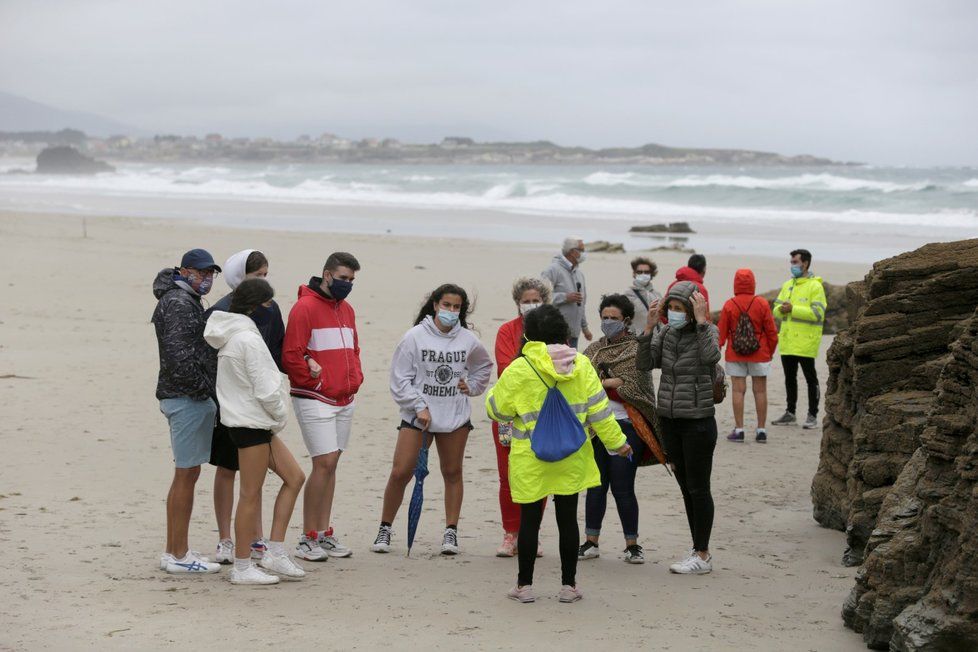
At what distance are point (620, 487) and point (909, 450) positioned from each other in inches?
68.4

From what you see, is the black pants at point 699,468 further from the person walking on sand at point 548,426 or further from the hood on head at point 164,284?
the hood on head at point 164,284

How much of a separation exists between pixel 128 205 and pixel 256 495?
1882 inches

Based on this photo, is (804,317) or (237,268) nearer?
(237,268)

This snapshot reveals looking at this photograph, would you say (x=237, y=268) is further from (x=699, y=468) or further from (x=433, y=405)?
(x=699, y=468)

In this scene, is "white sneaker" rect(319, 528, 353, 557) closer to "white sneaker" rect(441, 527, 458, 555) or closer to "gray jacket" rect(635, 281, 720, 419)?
"white sneaker" rect(441, 527, 458, 555)

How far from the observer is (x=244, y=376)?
6.53 m

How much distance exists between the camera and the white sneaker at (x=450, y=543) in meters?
7.47

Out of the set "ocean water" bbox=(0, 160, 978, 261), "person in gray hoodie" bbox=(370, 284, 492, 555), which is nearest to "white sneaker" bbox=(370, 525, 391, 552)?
"person in gray hoodie" bbox=(370, 284, 492, 555)

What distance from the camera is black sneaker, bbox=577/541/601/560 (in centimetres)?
757

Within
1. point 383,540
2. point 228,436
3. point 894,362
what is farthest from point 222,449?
point 894,362

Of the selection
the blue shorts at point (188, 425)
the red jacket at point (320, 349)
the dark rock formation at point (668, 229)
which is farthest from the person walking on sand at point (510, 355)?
the dark rock formation at point (668, 229)

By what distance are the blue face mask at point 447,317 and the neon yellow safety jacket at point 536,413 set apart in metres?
1.09

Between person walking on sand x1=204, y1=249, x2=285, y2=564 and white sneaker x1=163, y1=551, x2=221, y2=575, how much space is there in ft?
0.71

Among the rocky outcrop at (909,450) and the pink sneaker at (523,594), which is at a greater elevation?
the rocky outcrop at (909,450)
